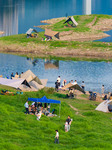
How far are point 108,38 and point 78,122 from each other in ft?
273

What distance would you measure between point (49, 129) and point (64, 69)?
45.9 m

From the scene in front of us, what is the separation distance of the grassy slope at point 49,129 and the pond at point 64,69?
18968 mm

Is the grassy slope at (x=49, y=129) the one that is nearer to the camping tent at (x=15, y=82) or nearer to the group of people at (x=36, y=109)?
the group of people at (x=36, y=109)

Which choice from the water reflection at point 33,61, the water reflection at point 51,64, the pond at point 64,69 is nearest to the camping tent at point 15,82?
the pond at point 64,69

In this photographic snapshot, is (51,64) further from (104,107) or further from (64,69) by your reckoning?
(104,107)

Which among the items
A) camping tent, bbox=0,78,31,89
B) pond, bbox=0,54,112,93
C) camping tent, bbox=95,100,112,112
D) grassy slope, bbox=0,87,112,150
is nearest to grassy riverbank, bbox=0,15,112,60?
pond, bbox=0,54,112,93

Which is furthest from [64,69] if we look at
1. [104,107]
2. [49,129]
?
[49,129]

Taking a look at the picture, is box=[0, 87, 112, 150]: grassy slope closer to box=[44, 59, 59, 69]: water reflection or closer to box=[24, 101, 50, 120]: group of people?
box=[24, 101, 50, 120]: group of people

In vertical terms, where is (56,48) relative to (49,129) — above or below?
above

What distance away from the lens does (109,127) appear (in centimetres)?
4628

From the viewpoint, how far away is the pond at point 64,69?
75.6m

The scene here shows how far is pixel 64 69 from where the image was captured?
87.6 metres

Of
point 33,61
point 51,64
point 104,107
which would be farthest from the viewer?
point 33,61

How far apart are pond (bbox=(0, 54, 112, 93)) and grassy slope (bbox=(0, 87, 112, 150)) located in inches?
747
